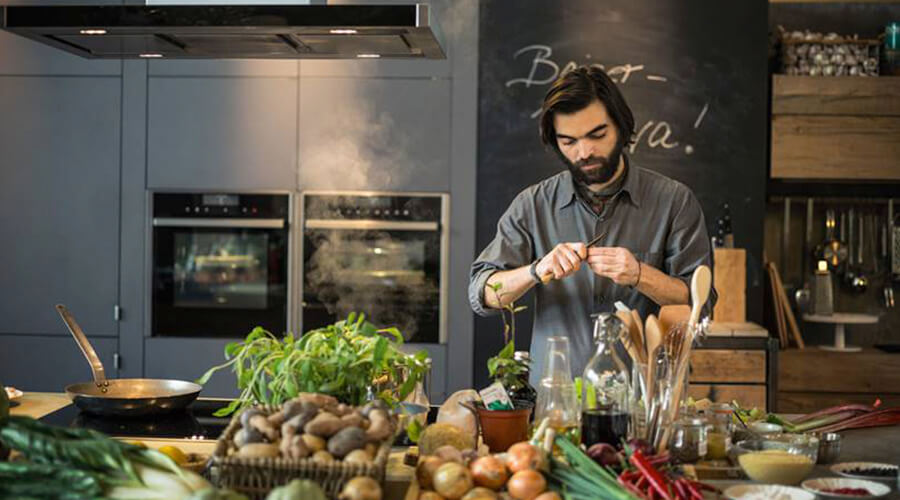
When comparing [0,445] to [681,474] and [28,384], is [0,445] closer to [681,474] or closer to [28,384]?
[681,474]

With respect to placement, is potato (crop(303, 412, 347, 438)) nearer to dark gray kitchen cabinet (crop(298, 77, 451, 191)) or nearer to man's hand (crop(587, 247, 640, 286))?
man's hand (crop(587, 247, 640, 286))

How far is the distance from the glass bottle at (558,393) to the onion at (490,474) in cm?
22

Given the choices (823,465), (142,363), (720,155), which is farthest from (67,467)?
(720,155)

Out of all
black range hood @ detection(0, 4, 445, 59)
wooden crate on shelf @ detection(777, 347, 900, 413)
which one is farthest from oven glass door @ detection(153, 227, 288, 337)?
wooden crate on shelf @ detection(777, 347, 900, 413)

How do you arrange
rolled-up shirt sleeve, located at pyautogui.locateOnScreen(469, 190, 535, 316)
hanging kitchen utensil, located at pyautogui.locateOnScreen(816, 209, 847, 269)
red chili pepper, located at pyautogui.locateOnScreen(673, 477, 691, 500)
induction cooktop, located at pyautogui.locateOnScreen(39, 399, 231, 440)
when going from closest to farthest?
red chili pepper, located at pyautogui.locateOnScreen(673, 477, 691, 500) → induction cooktop, located at pyautogui.locateOnScreen(39, 399, 231, 440) → rolled-up shirt sleeve, located at pyautogui.locateOnScreen(469, 190, 535, 316) → hanging kitchen utensil, located at pyautogui.locateOnScreen(816, 209, 847, 269)

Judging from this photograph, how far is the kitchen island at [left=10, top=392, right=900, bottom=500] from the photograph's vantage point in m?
1.84

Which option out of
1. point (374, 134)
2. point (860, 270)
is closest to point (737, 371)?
point (860, 270)

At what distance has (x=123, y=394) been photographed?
8.58ft

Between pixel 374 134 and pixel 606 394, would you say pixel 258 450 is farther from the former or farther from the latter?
pixel 374 134

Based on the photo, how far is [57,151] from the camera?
15.0 ft

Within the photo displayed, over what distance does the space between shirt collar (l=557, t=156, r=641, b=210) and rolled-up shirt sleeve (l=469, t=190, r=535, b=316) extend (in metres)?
0.12

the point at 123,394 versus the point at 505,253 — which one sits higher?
the point at 505,253

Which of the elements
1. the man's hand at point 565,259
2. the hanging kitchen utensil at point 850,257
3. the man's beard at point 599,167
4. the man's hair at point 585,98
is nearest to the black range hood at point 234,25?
the man's hair at point 585,98

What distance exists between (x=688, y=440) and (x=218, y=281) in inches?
114
